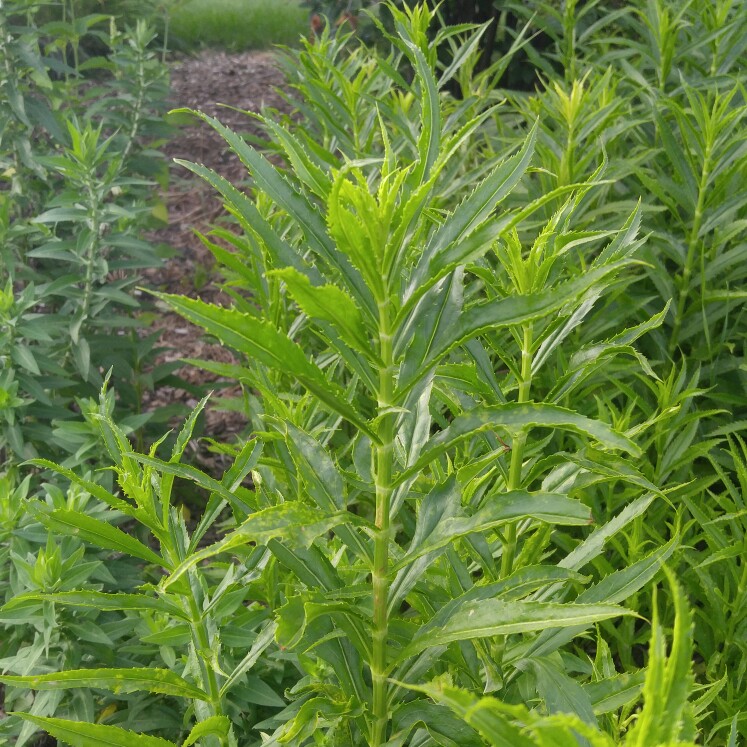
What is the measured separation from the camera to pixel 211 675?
1.29 metres

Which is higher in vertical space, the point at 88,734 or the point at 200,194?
the point at 88,734

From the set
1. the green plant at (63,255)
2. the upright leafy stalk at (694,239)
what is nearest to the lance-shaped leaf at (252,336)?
the green plant at (63,255)

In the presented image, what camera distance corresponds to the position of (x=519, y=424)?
2.93 ft

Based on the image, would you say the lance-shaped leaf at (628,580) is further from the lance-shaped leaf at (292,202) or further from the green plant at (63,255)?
the green plant at (63,255)

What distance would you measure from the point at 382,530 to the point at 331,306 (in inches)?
13.3

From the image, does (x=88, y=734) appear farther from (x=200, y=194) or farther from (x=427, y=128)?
(x=200, y=194)

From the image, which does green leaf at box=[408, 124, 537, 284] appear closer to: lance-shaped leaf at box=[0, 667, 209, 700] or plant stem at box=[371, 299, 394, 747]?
plant stem at box=[371, 299, 394, 747]

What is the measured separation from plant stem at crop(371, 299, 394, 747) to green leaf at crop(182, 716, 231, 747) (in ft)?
0.72

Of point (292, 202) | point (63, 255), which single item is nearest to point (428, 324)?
point (292, 202)

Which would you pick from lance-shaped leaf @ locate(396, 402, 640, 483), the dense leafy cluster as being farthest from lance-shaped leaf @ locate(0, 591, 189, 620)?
lance-shaped leaf @ locate(396, 402, 640, 483)

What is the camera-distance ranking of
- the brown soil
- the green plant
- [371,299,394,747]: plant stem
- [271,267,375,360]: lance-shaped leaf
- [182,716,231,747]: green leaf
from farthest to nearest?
the brown soil
the green plant
[182,716,231,747]: green leaf
[371,299,394,747]: plant stem
[271,267,375,360]: lance-shaped leaf

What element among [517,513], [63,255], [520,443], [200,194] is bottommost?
[200,194]

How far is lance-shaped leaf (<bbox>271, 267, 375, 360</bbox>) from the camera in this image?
775mm

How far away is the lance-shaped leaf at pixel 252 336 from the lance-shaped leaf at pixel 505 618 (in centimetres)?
31
